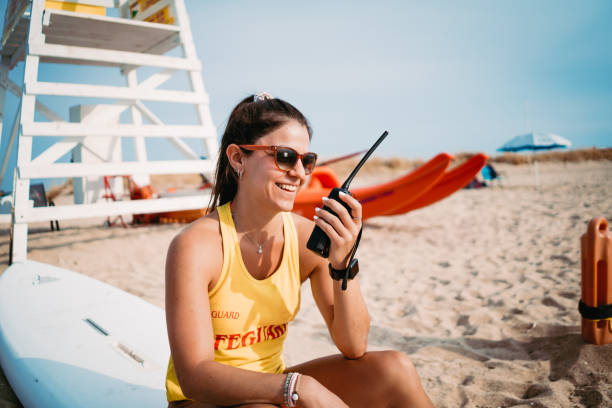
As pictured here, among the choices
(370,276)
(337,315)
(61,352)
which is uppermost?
(337,315)

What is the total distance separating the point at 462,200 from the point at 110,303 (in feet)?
30.9

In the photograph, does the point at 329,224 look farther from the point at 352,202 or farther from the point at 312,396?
the point at 312,396

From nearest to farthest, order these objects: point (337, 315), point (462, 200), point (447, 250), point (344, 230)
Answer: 1. point (344, 230)
2. point (337, 315)
3. point (447, 250)
4. point (462, 200)

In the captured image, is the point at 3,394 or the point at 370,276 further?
the point at 370,276

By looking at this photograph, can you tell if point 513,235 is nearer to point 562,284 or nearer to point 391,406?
point 562,284

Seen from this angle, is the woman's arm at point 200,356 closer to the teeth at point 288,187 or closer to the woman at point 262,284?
the woman at point 262,284

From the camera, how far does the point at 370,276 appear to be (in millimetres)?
4574

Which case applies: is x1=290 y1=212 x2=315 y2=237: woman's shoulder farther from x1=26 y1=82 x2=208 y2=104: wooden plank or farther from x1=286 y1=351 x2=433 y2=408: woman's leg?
x1=26 y1=82 x2=208 y2=104: wooden plank

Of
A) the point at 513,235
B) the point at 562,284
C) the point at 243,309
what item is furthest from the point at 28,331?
the point at 513,235

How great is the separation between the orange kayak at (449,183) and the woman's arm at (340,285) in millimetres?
5067

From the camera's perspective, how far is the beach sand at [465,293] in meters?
2.15

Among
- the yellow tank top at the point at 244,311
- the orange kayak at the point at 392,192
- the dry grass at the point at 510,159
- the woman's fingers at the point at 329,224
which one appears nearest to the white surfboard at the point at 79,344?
the yellow tank top at the point at 244,311

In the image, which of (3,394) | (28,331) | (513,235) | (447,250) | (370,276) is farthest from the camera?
(513,235)

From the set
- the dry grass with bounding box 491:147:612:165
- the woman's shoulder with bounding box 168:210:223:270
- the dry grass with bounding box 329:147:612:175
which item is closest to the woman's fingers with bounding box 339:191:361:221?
the woman's shoulder with bounding box 168:210:223:270
